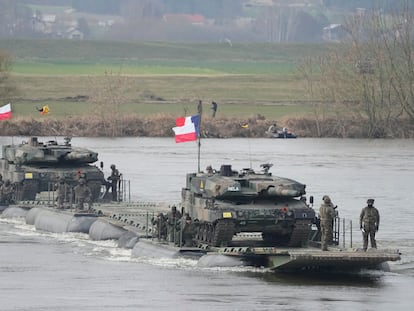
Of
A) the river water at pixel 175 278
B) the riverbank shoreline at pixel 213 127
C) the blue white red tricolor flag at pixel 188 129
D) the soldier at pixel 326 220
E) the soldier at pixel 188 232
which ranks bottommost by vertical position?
the river water at pixel 175 278

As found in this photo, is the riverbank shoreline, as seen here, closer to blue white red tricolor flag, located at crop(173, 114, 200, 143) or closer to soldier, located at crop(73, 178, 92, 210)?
soldier, located at crop(73, 178, 92, 210)

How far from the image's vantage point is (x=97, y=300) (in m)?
37.4

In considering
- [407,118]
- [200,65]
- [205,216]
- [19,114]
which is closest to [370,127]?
[407,118]

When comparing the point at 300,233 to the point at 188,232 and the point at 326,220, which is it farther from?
the point at 188,232

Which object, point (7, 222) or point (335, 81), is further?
Result: point (335, 81)

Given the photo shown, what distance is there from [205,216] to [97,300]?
632 centimetres

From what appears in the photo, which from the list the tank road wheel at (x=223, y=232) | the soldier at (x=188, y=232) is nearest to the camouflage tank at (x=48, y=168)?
the soldier at (x=188, y=232)

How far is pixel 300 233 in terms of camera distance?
42.4 metres

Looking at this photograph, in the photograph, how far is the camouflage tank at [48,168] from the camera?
191 ft

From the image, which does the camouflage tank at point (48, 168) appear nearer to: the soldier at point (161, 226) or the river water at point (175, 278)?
the river water at point (175, 278)

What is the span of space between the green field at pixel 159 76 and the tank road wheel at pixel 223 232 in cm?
6049

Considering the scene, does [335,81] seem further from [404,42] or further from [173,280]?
[173,280]

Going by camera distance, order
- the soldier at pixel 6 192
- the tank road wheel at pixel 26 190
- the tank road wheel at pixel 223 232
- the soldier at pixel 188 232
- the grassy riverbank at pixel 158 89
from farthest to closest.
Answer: the grassy riverbank at pixel 158 89
the soldier at pixel 6 192
the tank road wheel at pixel 26 190
the soldier at pixel 188 232
the tank road wheel at pixel 223 232

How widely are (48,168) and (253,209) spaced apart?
61.9 ft
